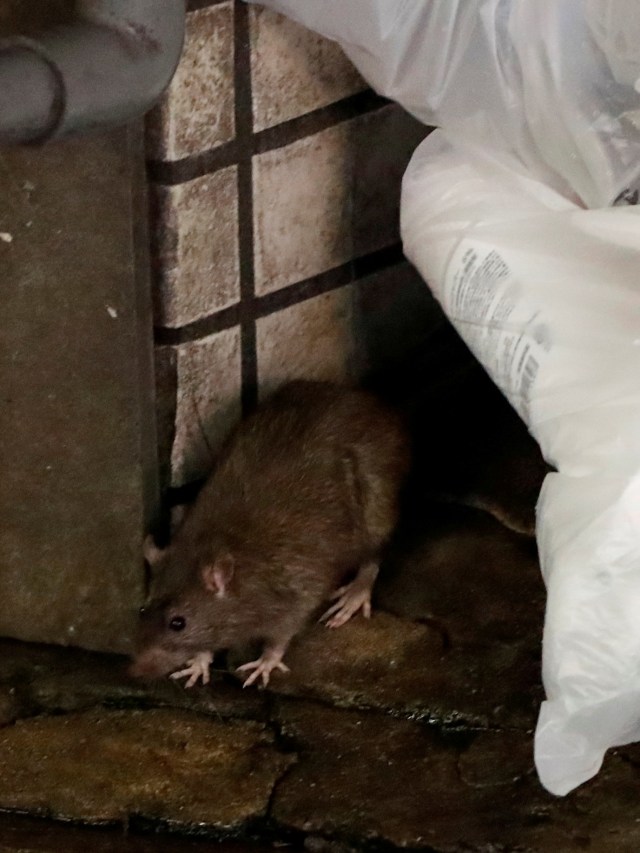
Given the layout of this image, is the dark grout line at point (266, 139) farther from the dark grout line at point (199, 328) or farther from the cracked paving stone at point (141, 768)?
the cracked paving stone at point (141, 768)

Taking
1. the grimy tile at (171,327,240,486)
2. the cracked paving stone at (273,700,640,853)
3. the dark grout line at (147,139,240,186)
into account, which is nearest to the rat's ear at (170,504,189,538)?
the grimy tile at (171,327,240,486)

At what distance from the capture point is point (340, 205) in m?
2.22

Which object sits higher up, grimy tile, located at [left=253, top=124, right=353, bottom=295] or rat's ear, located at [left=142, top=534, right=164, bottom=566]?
grimy tile, located at [left=253, top=124, right=353, bottom=295]

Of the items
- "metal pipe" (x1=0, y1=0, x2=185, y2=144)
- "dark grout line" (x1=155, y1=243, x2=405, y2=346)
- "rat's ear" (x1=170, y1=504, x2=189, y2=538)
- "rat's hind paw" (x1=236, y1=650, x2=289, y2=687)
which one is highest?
"metal pipe" (x1=0, y1=0, x2=185, y2=144)

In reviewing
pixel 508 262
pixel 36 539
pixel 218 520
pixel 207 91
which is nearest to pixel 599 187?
pixel 508 262

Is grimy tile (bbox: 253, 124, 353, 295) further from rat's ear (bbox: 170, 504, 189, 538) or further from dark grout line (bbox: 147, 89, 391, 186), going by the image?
rat's ear (bbox: 170, 504, 189, 538)

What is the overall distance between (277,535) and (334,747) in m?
0.33

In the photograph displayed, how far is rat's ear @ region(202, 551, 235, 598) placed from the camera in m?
2.00

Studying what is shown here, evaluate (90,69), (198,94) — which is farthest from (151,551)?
(90,69)

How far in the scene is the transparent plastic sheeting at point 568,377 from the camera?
1.57m

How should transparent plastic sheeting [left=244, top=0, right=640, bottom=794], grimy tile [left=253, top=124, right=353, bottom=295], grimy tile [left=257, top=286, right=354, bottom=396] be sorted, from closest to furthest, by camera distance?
transparent plastic sheeting [left=244, top=0, right=640, bottom=794] → grimy tile [left=253, top=124, right=353, bottom=295] → grimy tile [left=257, top=286, right=354, bottom=396]

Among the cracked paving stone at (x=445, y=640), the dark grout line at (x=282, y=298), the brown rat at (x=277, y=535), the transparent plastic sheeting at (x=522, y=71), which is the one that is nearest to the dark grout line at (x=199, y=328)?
the dark grout line at (x=282, y=298)

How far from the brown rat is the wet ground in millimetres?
61

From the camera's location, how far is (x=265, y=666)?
2.07 metres
